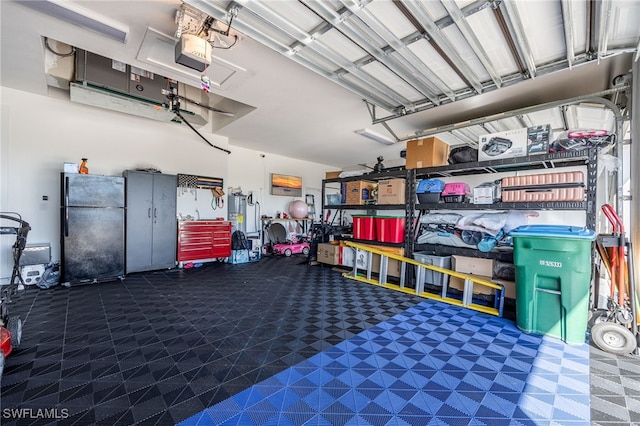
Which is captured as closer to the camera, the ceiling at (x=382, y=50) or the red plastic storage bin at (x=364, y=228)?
the ceiling at (x=382, y=50)

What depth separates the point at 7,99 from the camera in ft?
14.1

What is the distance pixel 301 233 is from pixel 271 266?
2921 mm

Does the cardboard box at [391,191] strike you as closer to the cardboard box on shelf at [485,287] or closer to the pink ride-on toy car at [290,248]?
the cardboard box on shelf at [485,287]

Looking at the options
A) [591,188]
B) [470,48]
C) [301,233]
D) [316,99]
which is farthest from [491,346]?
[301,233]

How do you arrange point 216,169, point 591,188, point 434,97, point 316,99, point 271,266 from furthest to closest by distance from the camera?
1. point 216,169
2. point 271,266
3. point 316,99
4. point 434,97
5. point 591,188

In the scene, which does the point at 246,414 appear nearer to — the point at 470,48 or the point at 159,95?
the point at 470,48

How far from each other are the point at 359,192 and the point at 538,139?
2842 millimetres

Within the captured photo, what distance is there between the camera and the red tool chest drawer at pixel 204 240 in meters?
5.83

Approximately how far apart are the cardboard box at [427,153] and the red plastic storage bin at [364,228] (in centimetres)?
120

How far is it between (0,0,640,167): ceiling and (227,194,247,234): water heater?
328 centimetres

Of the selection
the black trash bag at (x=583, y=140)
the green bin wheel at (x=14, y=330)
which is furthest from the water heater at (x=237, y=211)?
the black trash bag at (x=583, y=140)

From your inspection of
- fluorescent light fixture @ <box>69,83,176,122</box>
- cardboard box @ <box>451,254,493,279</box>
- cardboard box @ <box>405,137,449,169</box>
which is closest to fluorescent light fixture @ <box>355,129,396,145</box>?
cardboard box @ <box>405,137,449,169</box>

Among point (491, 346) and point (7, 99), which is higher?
point (7, 99)

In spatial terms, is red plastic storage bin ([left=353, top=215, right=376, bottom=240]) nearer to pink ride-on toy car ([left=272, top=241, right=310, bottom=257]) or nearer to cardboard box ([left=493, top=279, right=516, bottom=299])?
cardboard box ([left=493, top=279, right=516, bottom=299])
